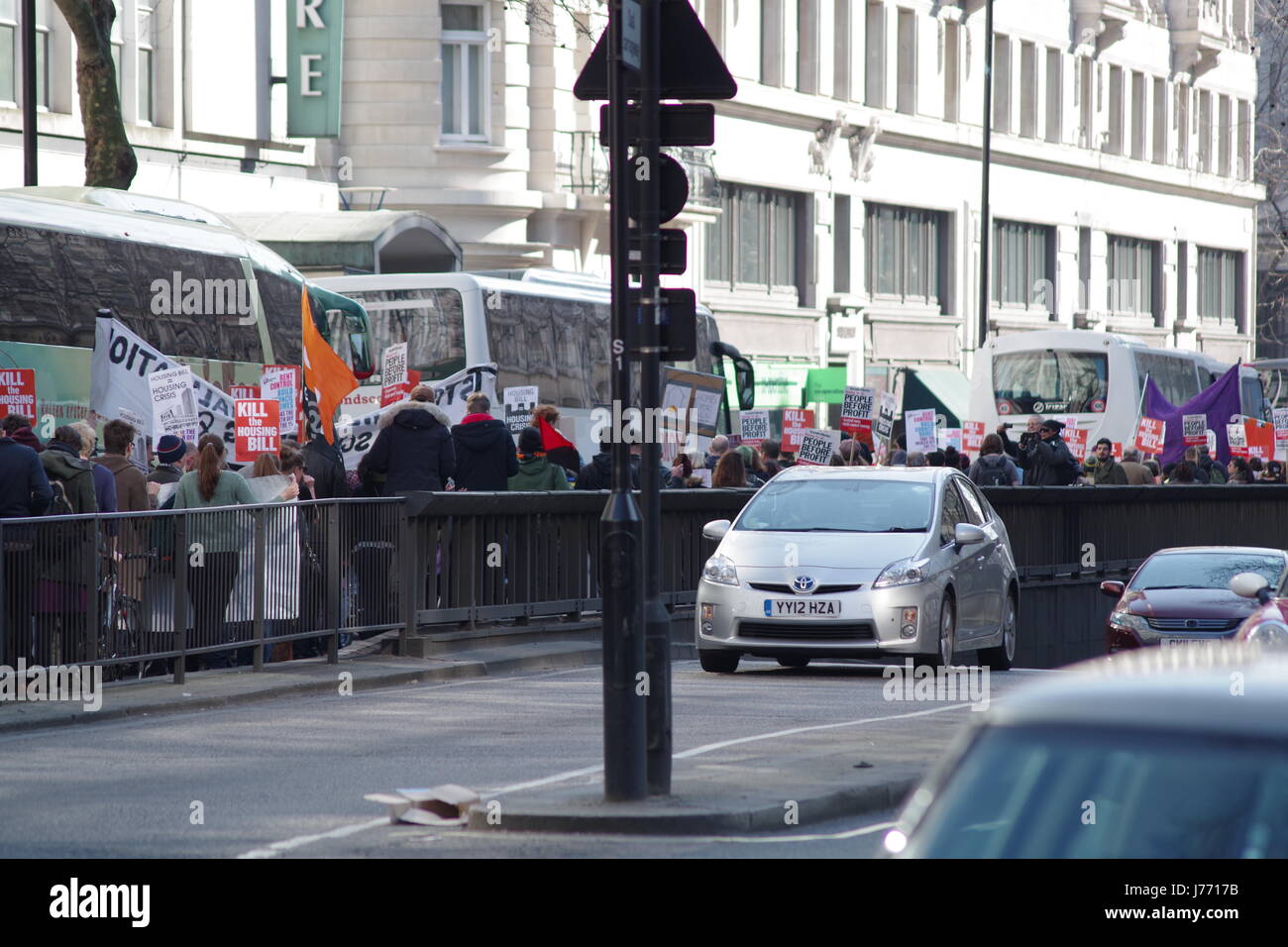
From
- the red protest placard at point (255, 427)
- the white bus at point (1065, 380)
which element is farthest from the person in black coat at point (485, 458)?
the white bus at point (1065, 380)

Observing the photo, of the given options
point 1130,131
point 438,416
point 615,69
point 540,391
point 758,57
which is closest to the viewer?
point 615,69

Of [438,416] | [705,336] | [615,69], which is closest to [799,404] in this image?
[705,336]

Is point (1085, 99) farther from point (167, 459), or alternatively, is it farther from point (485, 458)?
point (167, 459)

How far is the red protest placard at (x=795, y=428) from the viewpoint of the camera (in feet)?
90.3

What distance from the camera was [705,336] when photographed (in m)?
36.1

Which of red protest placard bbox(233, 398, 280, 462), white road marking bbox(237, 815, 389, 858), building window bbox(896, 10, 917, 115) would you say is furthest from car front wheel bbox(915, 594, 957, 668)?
building window bbox(896, 10, 917, 115)

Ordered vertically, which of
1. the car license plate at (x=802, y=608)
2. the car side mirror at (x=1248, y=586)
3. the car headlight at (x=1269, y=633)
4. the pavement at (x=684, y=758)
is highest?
A: the car side mirror at (x=1248, y=586)

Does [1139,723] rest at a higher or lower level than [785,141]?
lower

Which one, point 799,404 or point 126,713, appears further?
point 799,404

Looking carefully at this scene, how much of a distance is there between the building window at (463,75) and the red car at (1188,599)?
20979mm

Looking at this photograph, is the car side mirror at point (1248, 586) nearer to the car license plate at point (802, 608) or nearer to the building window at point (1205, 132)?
the car license plate at point (802, 608)

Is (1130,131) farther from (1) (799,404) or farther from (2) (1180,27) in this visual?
(1) (799,404)

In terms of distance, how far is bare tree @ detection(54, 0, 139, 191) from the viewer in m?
24.4

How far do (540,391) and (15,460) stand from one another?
645 inches
